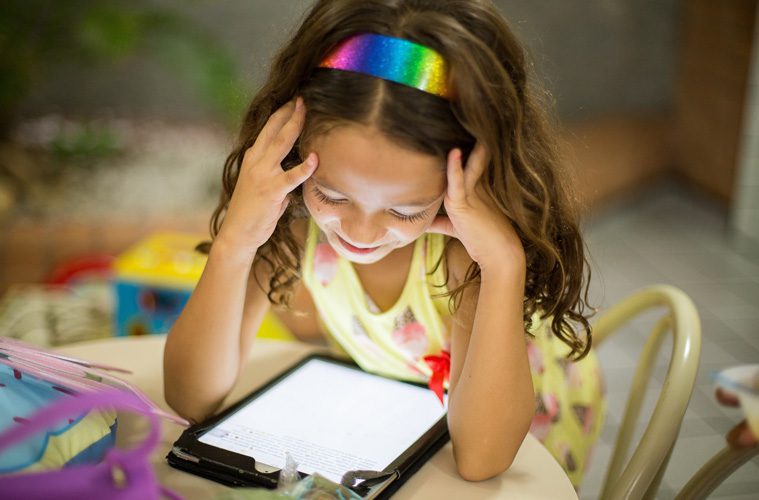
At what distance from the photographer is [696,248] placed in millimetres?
3645

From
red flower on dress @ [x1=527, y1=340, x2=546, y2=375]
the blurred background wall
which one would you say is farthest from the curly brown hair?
the blurred background wall

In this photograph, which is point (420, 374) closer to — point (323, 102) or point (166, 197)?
point (323, 102)

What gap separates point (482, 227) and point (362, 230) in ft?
0.46

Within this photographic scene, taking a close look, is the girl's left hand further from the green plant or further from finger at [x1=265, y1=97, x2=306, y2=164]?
the green plant

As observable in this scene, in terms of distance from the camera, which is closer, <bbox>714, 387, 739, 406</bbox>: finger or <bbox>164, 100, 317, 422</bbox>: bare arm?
<bbox>714, 387, 739, 406</bbox>: finger

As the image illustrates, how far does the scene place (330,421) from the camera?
1004mm

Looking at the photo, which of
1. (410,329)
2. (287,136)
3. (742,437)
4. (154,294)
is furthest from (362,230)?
(154,294)

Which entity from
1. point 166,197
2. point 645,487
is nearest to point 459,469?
point 645,487

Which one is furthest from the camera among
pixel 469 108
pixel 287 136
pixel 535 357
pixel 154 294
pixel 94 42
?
pixel 94 42

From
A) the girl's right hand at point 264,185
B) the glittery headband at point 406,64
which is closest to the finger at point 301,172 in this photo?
the girl's right hand at point 264,185

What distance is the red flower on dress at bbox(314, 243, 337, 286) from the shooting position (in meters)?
1.23

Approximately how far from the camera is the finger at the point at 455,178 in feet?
2.91

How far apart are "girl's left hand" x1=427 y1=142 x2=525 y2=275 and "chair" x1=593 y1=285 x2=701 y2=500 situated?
0.24 metres

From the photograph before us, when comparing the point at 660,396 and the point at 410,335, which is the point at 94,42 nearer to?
the point at 410,335
